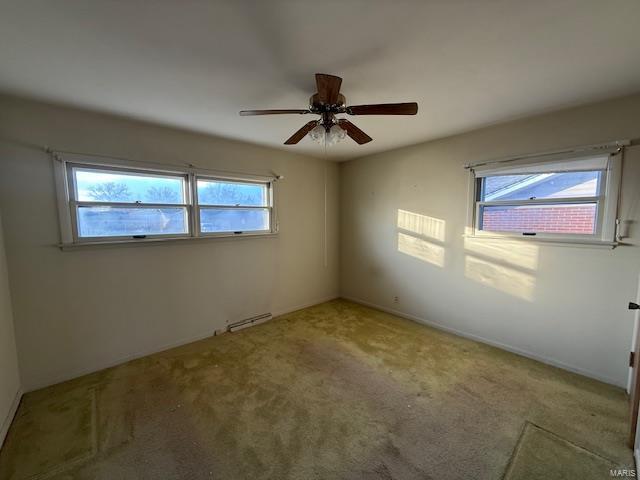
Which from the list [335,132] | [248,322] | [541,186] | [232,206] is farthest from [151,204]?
[541,186]

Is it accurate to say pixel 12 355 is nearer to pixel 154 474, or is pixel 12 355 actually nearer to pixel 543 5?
pixel 154 474

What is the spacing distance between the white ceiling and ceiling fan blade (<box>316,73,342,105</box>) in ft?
0.67

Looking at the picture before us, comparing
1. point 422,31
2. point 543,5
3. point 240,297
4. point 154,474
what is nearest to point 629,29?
point 543,5

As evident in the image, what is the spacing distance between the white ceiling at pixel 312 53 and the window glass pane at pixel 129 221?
0.91m

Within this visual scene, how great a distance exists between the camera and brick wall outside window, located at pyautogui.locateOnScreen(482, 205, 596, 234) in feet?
7.37

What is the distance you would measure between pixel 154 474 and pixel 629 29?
11.4 feet

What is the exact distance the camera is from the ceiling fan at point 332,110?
57.5 inches

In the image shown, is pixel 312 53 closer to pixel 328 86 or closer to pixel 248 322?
pixel 328 86

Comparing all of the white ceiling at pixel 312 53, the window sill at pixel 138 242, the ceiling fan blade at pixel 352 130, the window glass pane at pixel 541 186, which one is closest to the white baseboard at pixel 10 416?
the window sill at pixel 138 242

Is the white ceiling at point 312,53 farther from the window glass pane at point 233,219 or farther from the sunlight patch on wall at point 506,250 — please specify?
the sunlight patch on wall at point 506,250

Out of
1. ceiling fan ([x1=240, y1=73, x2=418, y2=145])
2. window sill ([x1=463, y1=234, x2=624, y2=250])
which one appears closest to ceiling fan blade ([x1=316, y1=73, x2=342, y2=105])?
ceiling fan ([x1=240, y1=73, x2=418, y2=145])

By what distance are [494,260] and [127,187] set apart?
3872mm

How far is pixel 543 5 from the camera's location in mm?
1156

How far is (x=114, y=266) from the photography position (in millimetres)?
2455
